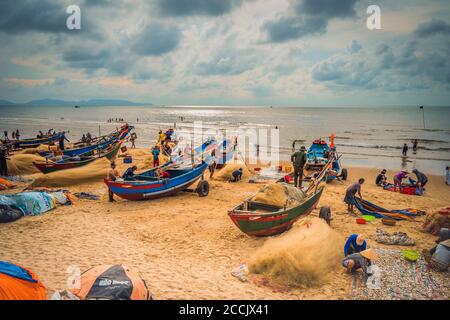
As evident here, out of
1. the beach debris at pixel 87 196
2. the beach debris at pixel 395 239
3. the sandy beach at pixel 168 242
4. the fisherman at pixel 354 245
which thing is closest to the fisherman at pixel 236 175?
the sandy beach at pixel 168 242

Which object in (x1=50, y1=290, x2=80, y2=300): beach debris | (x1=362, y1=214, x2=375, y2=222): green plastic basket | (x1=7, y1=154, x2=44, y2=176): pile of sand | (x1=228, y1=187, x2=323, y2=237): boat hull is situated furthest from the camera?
(x1=7, y1=154, x2=44, y2=176): pile of sand

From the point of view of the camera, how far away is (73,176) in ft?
51.1

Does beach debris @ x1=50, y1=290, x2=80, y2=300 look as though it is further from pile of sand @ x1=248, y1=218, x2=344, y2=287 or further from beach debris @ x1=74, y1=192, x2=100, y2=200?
beach debris @ x1=74, y1=192, x2=100, y2=200

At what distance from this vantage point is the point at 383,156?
106 ft

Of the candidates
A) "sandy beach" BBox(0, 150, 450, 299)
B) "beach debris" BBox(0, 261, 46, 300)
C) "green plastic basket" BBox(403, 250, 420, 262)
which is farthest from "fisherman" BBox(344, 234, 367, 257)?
"beach debris" BBox(0, 261, 46, 300)

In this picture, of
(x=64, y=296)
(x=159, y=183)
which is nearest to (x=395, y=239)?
(x=64, y=296)

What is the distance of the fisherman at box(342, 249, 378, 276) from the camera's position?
7098 mm

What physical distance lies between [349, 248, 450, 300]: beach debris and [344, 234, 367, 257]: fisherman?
0.58 m

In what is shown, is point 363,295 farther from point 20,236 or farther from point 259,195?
point 20,236

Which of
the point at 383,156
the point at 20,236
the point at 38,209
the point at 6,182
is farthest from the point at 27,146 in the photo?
the point at 383,156

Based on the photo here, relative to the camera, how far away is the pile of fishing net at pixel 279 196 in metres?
9.85

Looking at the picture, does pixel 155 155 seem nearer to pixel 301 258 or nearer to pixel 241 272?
pixel 241 272

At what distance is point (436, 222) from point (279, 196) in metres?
5.39
